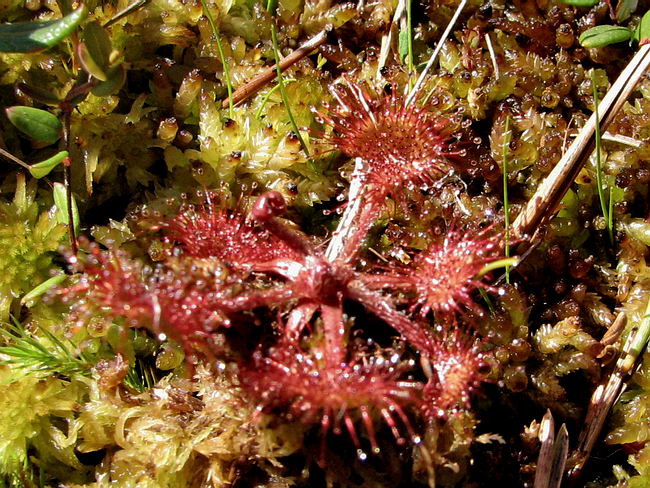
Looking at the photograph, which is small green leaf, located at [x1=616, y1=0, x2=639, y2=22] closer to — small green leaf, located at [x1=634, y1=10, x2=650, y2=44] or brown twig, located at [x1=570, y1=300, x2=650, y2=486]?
small green leaf, located at [x1=634, y1=10, x2=650, y2=44]

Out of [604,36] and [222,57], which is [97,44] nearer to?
[222,57]

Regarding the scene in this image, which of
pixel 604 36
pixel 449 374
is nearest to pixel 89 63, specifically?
pixel 449 374

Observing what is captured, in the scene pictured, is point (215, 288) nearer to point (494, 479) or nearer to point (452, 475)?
point (452, 475)

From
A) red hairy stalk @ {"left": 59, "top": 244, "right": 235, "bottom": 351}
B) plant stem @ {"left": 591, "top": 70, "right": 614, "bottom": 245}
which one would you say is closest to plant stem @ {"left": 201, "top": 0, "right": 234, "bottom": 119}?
red hairy stalk @ {"left": 59, "top": 244, "right": 235, "bottom": 351}

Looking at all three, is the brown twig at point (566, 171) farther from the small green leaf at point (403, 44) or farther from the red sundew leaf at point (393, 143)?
the small green leaf at point (403, 44)

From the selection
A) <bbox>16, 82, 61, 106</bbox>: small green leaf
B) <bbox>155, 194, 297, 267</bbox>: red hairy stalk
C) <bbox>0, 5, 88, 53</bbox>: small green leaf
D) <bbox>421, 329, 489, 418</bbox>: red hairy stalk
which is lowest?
<bbox>421, 329, 489, 418</bbox>: red hairy stalk

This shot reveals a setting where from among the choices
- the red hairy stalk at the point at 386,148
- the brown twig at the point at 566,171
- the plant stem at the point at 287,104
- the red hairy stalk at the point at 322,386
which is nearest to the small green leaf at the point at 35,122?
the plant stem at the point at 287,104
